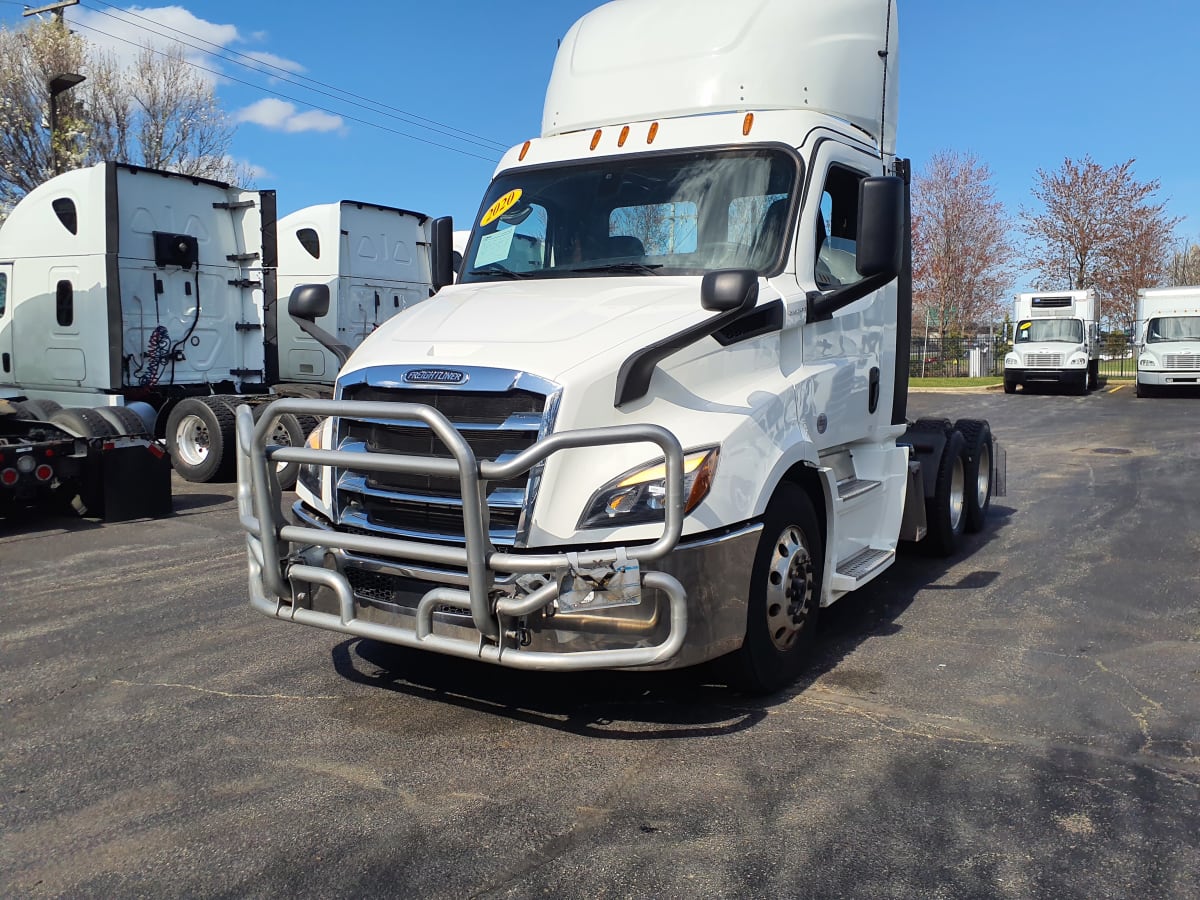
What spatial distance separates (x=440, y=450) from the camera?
166 inches

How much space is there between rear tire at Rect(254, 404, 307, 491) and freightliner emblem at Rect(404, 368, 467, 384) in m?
0.61

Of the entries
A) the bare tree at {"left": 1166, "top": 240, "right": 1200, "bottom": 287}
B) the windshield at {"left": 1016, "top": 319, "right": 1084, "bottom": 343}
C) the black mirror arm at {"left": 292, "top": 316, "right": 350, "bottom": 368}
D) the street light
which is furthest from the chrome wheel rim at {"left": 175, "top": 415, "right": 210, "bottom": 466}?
the bare tree at {"left": 1166, "top": 240, "right": 1200, "bottom": 287}

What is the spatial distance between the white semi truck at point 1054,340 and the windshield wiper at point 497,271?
2748 centimetres

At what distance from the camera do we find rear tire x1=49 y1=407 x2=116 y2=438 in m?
9.50

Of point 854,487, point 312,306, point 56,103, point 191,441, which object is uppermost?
point 56,103

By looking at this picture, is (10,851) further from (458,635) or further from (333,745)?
(458,635)

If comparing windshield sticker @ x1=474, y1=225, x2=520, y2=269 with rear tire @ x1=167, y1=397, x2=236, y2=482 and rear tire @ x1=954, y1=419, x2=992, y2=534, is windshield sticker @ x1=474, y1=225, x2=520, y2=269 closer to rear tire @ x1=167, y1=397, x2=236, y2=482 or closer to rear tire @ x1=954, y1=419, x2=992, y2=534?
rear tire @ x1=954, y1=419, x2=992, y2=534

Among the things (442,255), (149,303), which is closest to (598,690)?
(442,255)

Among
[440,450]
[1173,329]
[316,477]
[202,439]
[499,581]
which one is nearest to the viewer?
[499,581]

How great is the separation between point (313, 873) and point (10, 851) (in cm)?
104

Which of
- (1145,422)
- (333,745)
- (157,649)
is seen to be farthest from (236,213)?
(1145,422)

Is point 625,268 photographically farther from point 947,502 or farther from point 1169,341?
point 1169,341

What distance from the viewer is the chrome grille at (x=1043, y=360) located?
29656 millimetres

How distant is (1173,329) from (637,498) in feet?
96.1
